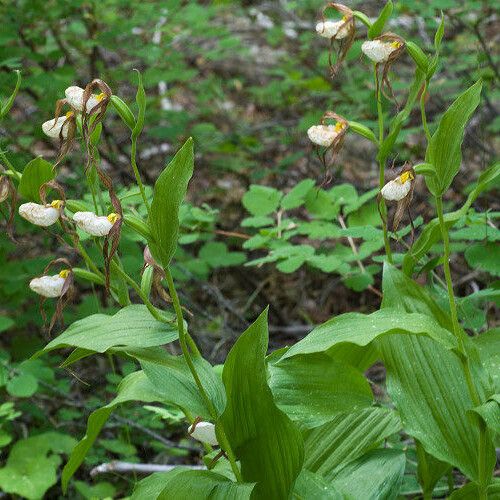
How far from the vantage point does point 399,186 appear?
130cm

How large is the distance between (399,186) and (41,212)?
61cm

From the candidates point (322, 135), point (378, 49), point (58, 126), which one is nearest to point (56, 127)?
point (58, 126)

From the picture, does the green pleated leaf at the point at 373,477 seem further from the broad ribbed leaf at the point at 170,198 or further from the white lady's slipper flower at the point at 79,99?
the white lady's slipper flower at the point at 79,99

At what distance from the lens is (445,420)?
4.67ft

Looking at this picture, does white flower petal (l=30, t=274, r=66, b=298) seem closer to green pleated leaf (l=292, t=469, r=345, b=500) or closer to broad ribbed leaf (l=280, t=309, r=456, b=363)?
broad ribbed leaf (l=280, t=309, r=456, b=363)

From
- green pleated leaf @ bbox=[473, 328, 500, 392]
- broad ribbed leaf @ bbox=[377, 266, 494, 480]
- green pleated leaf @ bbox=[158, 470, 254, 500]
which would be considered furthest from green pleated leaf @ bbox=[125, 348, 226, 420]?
green pleated leaf @ bbox=[473, 328, 500, 392]

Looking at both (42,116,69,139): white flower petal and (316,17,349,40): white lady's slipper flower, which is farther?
(316,17,349,40): white lady's slipper flower

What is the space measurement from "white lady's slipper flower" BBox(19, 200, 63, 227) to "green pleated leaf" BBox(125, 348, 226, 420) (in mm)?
268

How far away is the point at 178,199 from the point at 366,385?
1.72 ft

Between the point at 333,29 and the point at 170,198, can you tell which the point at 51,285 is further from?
the point at 333,29

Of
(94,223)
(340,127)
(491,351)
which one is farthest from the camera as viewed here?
(491,351)

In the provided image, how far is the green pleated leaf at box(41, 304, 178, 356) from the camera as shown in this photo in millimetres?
1266

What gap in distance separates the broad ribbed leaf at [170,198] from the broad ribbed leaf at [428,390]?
51cm

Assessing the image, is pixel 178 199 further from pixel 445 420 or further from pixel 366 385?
pixel 445 420
